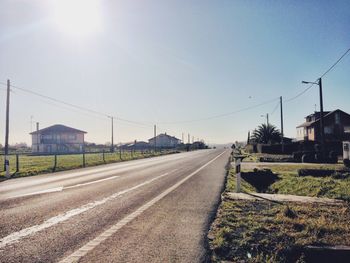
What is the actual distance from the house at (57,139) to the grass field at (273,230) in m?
84.9

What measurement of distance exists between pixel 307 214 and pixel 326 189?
5.45m

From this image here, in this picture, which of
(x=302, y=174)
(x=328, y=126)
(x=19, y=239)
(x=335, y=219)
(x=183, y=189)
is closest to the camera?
(x=19, y=239)

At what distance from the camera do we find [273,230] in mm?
Result: 5117

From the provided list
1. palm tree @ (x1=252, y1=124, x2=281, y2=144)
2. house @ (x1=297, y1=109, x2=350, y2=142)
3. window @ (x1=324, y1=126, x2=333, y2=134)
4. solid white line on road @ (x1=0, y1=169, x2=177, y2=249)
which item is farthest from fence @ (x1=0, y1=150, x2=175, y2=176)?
window @ (x1=324, y1=126, x2=333, y2=134)

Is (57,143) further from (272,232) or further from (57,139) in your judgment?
(272,232)

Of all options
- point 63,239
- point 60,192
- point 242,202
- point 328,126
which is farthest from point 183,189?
point 328,126

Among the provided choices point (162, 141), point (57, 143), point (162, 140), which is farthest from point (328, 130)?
point (162, 140)

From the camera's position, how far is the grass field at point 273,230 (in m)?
4.19

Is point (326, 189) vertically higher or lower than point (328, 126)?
lower

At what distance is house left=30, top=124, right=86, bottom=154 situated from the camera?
86312mm

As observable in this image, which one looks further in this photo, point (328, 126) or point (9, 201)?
point (328, 126)

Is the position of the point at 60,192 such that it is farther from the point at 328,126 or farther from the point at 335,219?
the point at 328,126

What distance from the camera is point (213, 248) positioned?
14.3ft

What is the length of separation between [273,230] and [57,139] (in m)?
88.6
